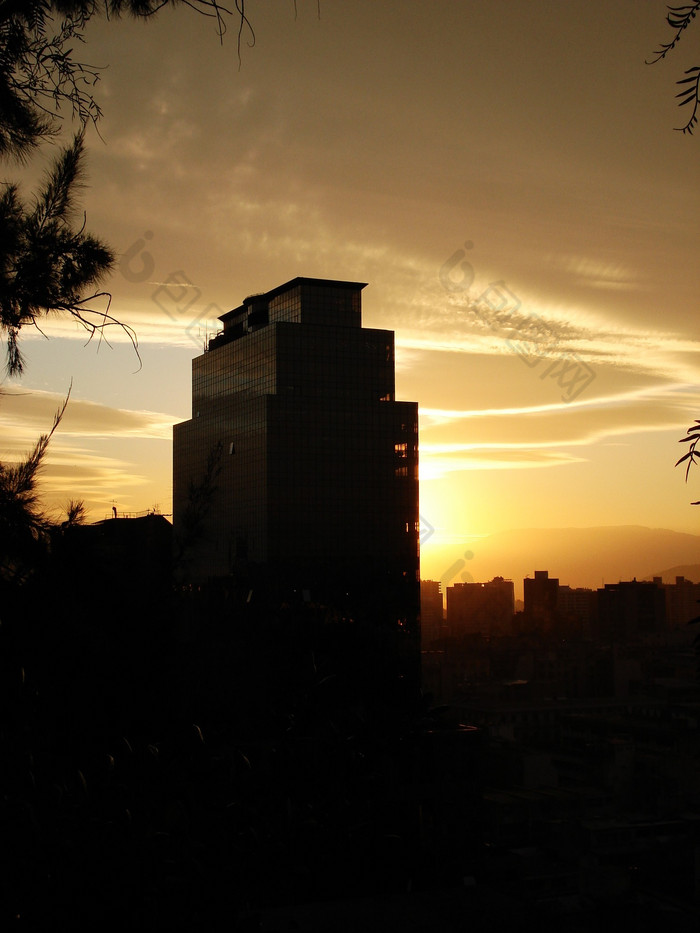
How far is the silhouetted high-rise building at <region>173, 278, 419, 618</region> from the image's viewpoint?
77812 millimetres

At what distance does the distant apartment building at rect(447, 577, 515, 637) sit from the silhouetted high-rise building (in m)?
31.4

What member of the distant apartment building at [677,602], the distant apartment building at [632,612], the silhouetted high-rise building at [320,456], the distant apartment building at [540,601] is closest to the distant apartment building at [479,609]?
the distant apartment building at [540,601]

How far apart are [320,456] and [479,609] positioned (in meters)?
42.6

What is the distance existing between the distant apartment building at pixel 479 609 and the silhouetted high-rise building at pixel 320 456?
103 ft

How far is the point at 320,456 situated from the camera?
79.6 meters

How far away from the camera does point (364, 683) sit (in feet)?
23.2

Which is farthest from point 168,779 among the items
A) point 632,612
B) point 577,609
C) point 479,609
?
point 577,609

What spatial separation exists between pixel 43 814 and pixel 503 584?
119326mm

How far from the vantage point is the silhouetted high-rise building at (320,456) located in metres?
77.8

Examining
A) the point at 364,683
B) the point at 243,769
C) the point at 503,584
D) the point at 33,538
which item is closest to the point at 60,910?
the point at 243,769

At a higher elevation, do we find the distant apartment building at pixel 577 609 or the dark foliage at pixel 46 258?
the dark foliage at pixel 46 258

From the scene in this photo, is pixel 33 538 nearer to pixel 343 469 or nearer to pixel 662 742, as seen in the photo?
pixel 662 742

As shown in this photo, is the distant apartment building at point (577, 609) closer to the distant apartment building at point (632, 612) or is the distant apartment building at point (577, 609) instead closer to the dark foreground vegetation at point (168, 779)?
the distant apartment building at point (632, 612)

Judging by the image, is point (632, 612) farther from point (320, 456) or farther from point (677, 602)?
point (320, 456)
